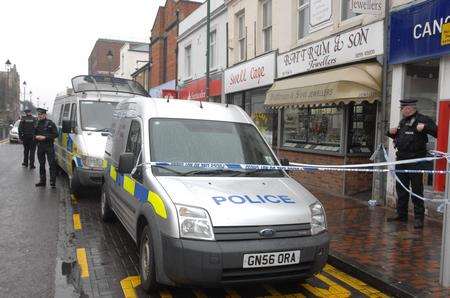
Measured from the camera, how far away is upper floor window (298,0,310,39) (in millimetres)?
12966

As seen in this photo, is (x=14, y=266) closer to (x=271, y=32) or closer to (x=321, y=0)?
(x=321, y=0)

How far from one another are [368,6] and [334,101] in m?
1.95

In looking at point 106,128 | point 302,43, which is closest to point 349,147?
point 302,43

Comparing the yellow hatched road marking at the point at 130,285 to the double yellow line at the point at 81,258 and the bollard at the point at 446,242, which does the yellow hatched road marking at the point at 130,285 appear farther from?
the bollard at the point at 446,242

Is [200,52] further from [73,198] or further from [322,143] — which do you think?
[73,198]

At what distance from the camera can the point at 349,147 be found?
36.1 feet

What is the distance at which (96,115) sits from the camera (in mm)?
10789

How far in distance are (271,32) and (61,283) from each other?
11695 mm

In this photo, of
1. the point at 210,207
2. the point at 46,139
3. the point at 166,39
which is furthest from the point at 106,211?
the point at 166,39

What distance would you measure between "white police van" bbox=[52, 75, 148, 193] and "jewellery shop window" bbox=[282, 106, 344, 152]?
425 cm

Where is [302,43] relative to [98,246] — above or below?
above

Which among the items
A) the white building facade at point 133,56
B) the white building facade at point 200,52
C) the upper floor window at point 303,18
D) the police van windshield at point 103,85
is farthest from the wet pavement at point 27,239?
the white building facade at point 133,56

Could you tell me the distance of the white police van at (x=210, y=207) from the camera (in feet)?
14.0

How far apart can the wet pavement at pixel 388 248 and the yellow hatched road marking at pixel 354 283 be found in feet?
0.44
